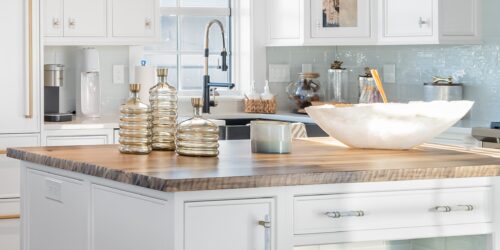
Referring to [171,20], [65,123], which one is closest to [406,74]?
[171,20]

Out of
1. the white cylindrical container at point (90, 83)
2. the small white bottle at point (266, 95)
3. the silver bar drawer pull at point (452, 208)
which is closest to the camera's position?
the silver bar drawer pull at point (452, 208)

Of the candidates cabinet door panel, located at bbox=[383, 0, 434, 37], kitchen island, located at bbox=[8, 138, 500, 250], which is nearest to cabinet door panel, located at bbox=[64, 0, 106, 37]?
cabinet door panel, located at bbox=[383, 0, 434, 37]

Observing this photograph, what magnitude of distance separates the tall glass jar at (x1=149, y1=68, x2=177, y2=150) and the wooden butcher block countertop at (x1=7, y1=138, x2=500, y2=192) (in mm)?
74

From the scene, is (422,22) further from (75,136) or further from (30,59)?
(30,59)

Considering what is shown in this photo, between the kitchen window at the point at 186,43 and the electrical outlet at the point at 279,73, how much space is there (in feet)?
1.28

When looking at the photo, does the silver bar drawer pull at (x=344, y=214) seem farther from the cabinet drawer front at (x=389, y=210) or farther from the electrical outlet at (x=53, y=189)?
the electrical outlet at (x=53, y=189)

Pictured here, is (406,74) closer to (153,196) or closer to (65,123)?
(65,123)

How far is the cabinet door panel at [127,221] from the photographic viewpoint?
2.54 meters

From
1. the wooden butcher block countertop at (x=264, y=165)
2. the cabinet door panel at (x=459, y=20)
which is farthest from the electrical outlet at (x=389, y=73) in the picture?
the wooden butcher block countertop at (x=264, y=165)

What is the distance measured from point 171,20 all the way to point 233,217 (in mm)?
4176

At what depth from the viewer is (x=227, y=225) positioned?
8.36 ft

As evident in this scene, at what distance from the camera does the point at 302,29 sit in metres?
6.16

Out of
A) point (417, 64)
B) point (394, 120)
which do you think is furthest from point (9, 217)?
point (394, 120)

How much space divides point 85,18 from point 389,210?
3447mm
